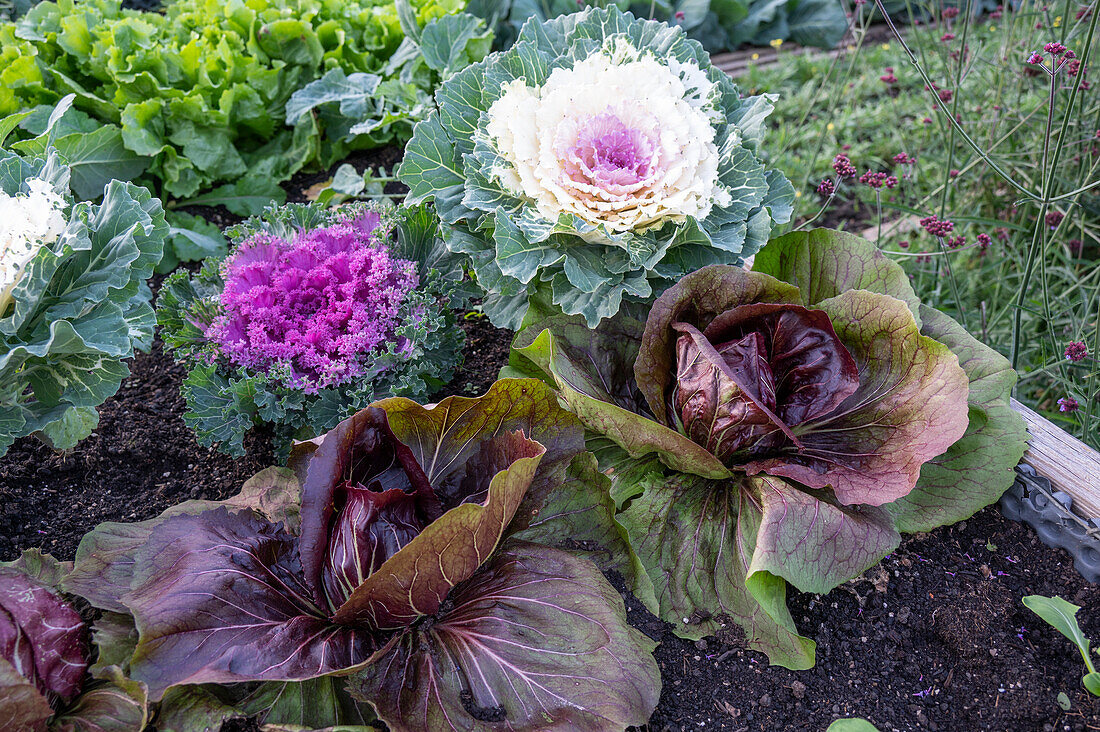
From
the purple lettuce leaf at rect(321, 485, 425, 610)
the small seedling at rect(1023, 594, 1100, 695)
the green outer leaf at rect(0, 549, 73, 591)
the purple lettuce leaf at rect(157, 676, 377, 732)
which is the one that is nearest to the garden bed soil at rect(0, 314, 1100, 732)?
the small seedling at rect(1023, 594, 1100, 695)

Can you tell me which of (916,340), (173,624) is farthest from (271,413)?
(916,340)

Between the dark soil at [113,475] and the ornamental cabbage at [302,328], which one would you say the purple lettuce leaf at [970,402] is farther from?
the dark soil at [113,475]

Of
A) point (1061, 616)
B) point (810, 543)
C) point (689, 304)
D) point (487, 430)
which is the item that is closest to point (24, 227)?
point (487, 430)

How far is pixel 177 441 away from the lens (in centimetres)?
244

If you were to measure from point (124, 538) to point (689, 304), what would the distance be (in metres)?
1.47

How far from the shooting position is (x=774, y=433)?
195 centimetres

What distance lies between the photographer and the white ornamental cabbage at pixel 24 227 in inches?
67.7

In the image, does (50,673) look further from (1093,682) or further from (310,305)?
(1093,682)

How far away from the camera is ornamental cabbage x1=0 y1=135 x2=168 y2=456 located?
1.73 meters

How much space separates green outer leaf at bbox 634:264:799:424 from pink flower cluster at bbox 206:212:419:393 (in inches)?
29.0

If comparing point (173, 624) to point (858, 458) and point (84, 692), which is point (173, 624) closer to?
point (84, 692)

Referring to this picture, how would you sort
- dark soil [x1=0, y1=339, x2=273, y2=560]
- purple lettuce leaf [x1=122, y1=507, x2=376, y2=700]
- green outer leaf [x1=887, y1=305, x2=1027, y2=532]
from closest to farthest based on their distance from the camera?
1. purple lettuce leaf [x1=122, y1=507, x2=376, y2=700]
2. green outer leaf [x1=887, y1=305, x2=1027, y2=532]
3. dark soil [x1=0, y1=339, x2=273, y2=560]

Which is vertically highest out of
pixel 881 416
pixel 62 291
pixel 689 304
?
pixel 62 291

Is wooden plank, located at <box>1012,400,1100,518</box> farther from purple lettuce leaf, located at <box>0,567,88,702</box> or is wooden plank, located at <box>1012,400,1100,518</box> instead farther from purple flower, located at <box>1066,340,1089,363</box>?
purple lettuce leaf, located at <box>0,567,88,702</box>
